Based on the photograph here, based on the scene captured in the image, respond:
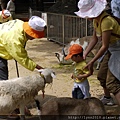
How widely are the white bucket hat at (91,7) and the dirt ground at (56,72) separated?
166cm

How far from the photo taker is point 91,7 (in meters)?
4.12

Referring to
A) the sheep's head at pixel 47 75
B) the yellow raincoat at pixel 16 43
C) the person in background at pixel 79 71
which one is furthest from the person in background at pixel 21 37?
the person in background at pixel 79 71

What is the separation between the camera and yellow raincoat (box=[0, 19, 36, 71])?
4.23m

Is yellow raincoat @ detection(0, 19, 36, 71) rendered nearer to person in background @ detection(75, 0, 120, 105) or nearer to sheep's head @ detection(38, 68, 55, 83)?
sheep's head @ detection(38, 68, 55, 83)

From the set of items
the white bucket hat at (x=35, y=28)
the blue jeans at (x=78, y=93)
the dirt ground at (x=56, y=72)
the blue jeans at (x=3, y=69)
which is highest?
the white bucket hat at (x=35, y=28)

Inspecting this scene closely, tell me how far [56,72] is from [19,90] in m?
3.97

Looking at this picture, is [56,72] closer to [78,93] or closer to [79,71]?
[78,93]

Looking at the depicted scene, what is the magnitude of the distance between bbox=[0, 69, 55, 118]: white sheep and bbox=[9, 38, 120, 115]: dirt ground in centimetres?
115

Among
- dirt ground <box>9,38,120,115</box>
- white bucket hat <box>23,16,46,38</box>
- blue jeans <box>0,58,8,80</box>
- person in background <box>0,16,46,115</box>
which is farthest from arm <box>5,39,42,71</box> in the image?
dirt ground <box>9,38,120,115</box>

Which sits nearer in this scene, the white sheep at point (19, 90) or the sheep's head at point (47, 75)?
the white sheep at point (19, 90)

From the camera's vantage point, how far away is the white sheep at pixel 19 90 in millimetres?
3891

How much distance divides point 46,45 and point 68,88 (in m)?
5.87

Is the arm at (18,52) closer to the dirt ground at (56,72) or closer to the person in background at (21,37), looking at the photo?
the person in background at (21,37)

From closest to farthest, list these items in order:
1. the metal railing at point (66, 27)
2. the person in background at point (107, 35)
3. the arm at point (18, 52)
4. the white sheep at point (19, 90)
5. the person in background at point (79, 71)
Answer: the white sheep at point (19, 90), the person in background at point (107, 35), the arm at point (18, 52), the person in background at point (79, 71), the metal railing at point (66, 27)
